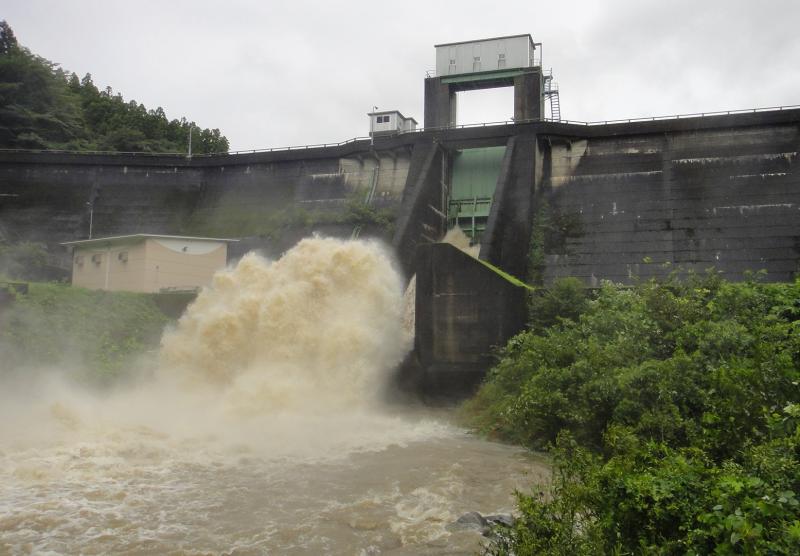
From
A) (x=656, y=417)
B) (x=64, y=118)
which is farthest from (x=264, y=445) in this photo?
(x=64, y=118)

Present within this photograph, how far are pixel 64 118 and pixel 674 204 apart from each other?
3018 cm

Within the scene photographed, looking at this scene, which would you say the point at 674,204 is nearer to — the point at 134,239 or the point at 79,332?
the point at 134,239

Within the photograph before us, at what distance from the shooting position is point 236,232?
86.8 feet

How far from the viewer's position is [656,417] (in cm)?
1004

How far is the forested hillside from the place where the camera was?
33.8m

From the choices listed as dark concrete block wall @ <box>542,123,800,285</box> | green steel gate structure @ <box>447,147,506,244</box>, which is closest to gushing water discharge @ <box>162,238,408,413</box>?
dark concrete block wall @ <box>542,123,800,285</box>

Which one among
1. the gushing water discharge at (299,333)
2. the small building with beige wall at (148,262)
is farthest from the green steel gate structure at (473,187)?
the small building with beige wall at (148,262)

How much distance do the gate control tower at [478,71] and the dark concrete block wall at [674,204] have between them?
4.69 meters

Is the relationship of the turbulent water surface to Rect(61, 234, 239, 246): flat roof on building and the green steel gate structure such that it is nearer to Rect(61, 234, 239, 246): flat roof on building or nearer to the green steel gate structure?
the green steel gate structure

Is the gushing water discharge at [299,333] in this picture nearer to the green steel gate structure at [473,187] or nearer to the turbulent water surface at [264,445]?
the turbulent water surface at [264,445]

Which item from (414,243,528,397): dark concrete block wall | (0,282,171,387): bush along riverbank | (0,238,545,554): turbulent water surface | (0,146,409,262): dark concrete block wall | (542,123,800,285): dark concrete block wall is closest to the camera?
(0,238,545,554): turbulent water surface

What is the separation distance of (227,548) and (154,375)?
11434mm

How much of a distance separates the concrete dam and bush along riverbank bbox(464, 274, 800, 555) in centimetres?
230

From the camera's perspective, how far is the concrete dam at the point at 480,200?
54.9 ft
